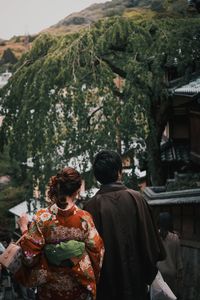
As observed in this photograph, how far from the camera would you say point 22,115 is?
1255 cm

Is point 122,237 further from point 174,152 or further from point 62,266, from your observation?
point 174,152

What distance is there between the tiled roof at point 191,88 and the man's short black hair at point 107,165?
780 cm

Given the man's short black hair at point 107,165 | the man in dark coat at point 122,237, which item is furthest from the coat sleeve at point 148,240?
the man's short black hair at point 107,165

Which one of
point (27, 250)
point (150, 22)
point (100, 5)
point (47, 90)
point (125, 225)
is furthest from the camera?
point (100, 5)

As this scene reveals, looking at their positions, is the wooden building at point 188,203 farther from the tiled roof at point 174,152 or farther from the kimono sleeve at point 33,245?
the kimono sleeve at point 33,245

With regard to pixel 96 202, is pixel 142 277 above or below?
below

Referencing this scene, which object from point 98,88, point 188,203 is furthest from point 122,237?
point 98,88

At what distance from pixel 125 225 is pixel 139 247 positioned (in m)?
0.17

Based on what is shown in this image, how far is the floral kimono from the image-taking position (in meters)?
3.14

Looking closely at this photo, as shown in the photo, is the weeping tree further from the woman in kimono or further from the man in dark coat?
the woman in kimono

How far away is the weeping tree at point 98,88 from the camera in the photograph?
11.9 metres

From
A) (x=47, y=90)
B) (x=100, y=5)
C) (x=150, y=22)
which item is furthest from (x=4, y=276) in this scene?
(x=100, y=5)

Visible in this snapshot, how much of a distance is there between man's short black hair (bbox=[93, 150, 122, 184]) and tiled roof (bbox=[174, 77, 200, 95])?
780cm

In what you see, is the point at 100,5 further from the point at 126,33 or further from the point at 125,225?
the point at 125,225
